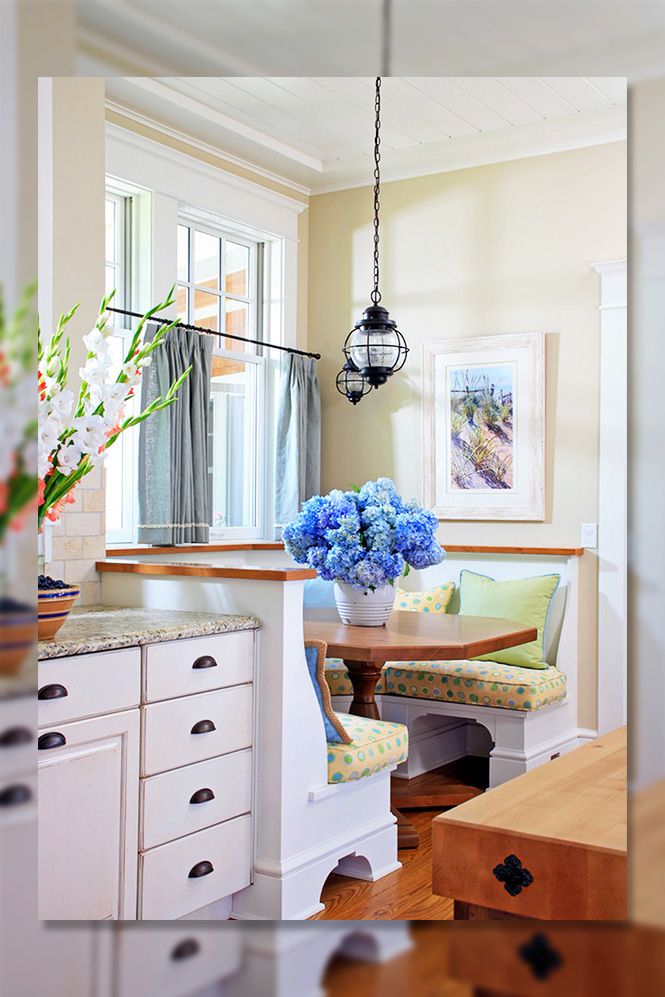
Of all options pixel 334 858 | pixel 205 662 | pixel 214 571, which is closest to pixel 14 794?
pixel 205 662

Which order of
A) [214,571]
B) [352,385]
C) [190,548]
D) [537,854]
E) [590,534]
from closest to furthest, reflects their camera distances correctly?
[537,854], [214,571], [190,548], [590,534], [352,385]

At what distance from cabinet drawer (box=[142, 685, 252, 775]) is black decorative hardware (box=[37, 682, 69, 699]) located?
0.27m

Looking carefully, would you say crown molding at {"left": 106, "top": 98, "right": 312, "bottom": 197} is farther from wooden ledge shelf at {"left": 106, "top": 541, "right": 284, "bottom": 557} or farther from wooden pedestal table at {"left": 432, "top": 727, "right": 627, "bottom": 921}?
wooden pedestal table at {"left": 432, "top": 727, "right": 627, "bottom": 921}

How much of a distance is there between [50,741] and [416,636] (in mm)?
1362

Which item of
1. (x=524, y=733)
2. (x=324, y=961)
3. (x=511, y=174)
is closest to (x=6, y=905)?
(x=324, y=961)

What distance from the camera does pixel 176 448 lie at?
4.15 meters

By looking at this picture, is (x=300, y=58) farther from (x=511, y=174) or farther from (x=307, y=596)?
(x=511, y=174)

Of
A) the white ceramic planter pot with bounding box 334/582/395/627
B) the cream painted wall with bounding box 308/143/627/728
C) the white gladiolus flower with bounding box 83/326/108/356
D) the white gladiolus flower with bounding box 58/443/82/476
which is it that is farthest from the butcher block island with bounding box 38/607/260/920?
the cream painted wall with bounding box 308/143/627/728

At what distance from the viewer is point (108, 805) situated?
220 centimetres

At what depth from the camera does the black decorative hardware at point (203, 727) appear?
2441 millimetres

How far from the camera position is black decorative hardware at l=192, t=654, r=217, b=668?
2.45 metres

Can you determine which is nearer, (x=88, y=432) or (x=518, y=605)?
A: (x=88, y=432)

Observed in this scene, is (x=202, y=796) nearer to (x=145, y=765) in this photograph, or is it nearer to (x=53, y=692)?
(x=145, y=765)

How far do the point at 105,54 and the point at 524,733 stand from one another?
328 centimetres
